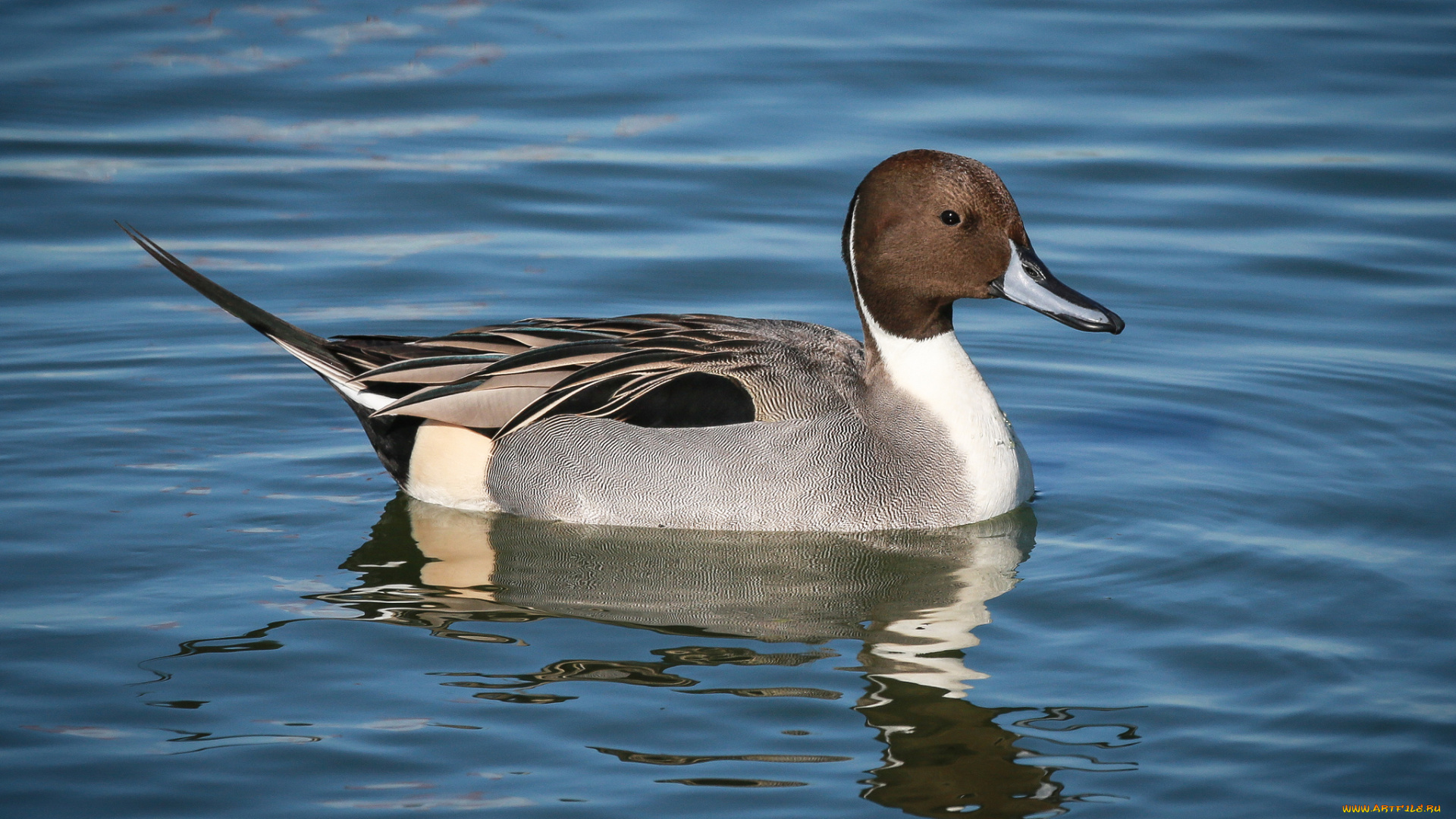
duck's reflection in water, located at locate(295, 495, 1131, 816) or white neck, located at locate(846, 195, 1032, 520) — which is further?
white neck, located at locate(846, 195, 1032, 520)

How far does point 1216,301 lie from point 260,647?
529cm

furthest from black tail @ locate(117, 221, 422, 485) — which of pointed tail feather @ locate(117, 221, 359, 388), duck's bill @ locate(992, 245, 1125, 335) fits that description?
duck's bill @ locate(992, 245, 1125, 335)

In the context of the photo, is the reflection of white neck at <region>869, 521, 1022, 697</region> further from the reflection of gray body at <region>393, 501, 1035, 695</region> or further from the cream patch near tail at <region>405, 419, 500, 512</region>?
the cream patch near tail at <region>405, 419, 500, 512</region>

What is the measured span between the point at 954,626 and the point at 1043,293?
1300 millimetres

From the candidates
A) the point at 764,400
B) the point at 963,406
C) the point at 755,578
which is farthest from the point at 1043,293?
the point at 755,578

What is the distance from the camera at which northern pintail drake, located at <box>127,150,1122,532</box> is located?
5.90m

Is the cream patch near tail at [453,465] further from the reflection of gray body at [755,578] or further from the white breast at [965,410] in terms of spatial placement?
the white breast at [965,410]

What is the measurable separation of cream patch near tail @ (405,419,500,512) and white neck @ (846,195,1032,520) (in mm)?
1543

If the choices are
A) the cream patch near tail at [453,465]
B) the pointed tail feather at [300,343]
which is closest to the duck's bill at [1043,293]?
the cream patch near tail at [453,465]

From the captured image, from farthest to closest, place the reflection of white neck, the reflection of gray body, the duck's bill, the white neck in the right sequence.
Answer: the white neck → the duck's bill → the reflection of gray body → the reflection of white neck

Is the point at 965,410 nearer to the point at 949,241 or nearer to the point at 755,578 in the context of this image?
the point at 949,241

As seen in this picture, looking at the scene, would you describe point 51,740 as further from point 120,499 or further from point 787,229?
point 787,229

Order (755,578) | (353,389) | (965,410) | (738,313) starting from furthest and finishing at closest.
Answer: (738,313) → (353,389) → (965,410) → (755,578)

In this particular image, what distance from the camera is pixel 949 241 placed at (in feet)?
19.3
